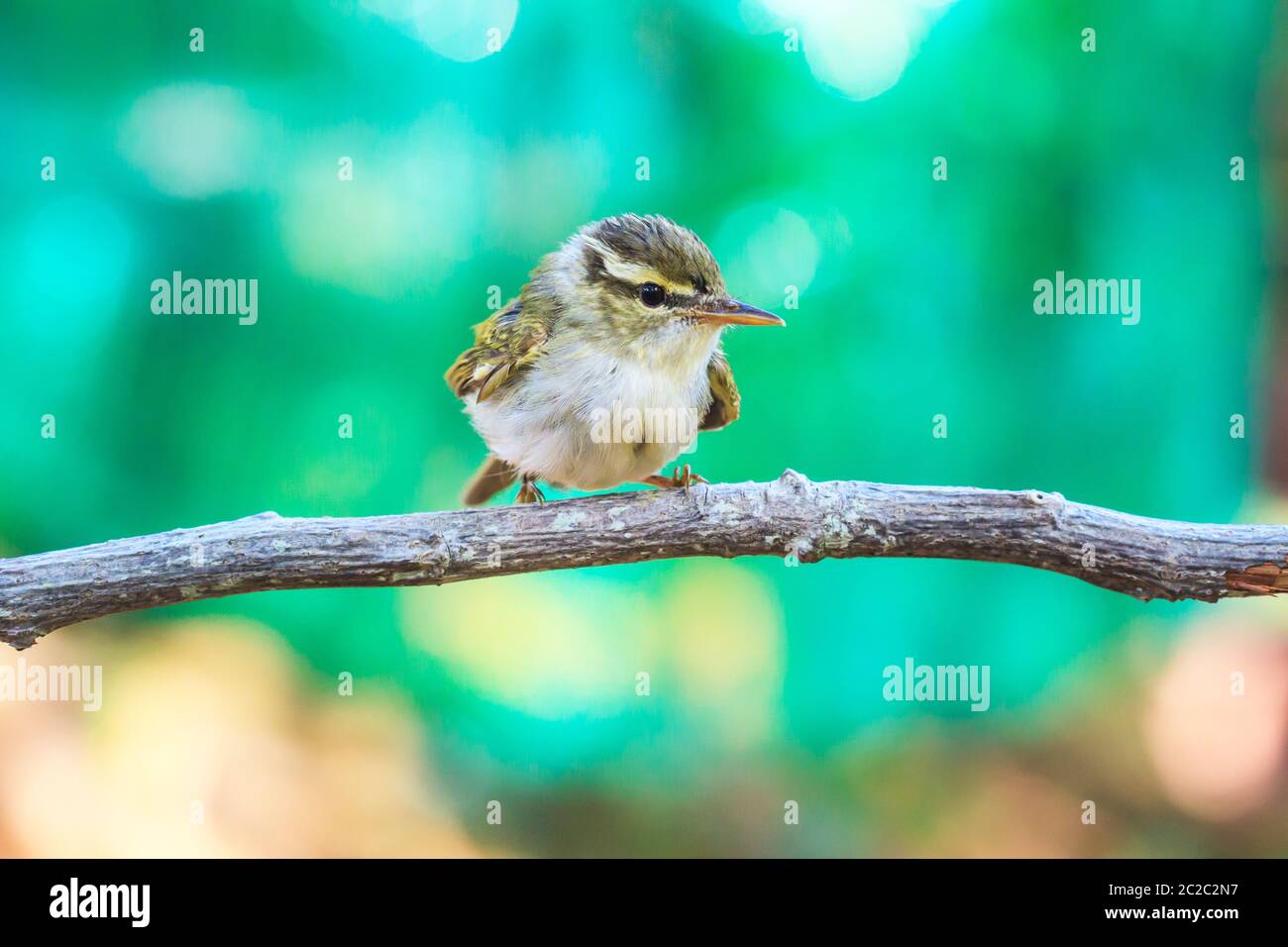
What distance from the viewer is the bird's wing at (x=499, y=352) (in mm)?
2037

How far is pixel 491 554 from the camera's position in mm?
1787

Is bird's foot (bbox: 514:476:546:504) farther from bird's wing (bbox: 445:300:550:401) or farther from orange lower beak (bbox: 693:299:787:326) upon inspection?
orange lower beak (bbox: 693:299:787:326)

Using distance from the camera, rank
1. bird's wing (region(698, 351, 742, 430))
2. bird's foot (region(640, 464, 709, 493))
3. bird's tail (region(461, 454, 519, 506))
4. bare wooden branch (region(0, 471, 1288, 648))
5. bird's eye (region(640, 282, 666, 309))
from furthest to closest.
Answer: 1. bird's tail (region(461, 454, 519, 506))
2. bird's wing (region(698, 351, 742, 430))
3. bird's eye (region(640, 282, 666, 309))
4. bird's foot (region(640, 464, 709, 493))
5. bare wooden branch (region(0, 471, 1288, 648))

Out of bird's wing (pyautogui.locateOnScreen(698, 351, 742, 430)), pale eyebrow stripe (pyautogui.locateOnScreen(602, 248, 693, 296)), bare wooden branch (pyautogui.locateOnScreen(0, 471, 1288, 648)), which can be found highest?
pale eyebrow stripe (pyautogui.locateOnScreen(602, 248, 693, 296))

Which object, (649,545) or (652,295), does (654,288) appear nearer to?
(652,295)

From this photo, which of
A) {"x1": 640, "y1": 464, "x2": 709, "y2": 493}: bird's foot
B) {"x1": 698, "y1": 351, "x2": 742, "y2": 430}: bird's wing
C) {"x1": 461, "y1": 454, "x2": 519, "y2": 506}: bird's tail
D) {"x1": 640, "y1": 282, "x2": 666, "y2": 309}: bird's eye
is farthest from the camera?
{"x1": 461, "y1": 454, "x2": 519, "y2": 506}: bird's tail

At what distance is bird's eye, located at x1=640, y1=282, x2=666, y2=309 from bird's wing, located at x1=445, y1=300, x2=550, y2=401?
8.3 inches

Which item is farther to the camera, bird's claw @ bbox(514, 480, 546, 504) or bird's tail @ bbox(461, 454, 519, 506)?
bird's tail @ bbox(461, 454, 519, 506)

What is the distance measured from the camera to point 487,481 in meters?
2.37

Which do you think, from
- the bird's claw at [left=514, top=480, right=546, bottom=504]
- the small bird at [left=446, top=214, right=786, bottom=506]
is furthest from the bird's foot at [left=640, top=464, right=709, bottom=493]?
the bird's claw at [left=514, top=480, right=546, bottom=504]

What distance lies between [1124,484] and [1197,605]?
372 mm

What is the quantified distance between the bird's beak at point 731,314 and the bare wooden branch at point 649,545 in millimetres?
294

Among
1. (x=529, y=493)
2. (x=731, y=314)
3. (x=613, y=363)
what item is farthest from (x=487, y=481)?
(x=731, y=314)

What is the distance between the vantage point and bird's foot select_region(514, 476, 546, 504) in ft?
6.57
